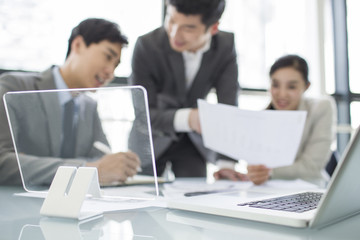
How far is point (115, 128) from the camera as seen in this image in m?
0.75

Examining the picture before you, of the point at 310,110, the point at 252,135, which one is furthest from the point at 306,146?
the point at 252,135

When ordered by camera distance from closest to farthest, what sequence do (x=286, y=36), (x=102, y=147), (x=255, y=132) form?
(x=102, y=147) → (x=255, y=132) → (x=286, y=36)

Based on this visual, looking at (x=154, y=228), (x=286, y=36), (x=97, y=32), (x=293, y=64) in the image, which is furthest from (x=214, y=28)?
(x=286, y=36)

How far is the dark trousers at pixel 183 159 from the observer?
1797mm

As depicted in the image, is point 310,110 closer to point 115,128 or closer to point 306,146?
point 306,146

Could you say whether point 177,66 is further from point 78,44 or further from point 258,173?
point 258,173

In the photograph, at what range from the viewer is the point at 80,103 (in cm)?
75

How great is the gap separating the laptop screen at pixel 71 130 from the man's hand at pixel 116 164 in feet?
0.03

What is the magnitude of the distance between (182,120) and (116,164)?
0.79 m

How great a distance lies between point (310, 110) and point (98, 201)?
1406mm

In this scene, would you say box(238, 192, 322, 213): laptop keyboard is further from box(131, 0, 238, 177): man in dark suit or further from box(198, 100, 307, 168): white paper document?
box(131, 0, 238, 177): man in dark suit

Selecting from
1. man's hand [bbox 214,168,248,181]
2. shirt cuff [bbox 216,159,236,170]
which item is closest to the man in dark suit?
shirt cuff [bbox 216,159,236,170]

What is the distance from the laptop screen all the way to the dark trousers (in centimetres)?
99

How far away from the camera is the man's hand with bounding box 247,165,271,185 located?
120cm
